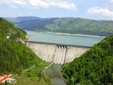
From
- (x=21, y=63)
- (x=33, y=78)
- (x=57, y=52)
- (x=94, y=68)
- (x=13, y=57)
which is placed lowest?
(x=33, y=78)

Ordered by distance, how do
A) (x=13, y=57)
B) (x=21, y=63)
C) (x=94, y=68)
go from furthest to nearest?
(x=21, y=63), (x=13, y=57), (x=94, y=68)

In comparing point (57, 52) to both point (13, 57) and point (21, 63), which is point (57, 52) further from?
point (13, 57)

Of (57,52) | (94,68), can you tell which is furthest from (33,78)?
(57,52)

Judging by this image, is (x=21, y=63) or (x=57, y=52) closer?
(x=21, y=63)

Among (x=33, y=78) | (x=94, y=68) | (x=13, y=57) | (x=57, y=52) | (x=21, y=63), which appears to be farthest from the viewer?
(x=57, y=52)

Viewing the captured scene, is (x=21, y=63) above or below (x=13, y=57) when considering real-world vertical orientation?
below

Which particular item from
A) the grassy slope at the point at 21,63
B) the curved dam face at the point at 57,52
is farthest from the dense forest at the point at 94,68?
the curved dam face at the point at 57,52

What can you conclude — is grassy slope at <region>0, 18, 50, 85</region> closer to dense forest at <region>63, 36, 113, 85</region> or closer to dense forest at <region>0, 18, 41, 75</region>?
dense forest at <region>0, 18, 41, 75</region>
